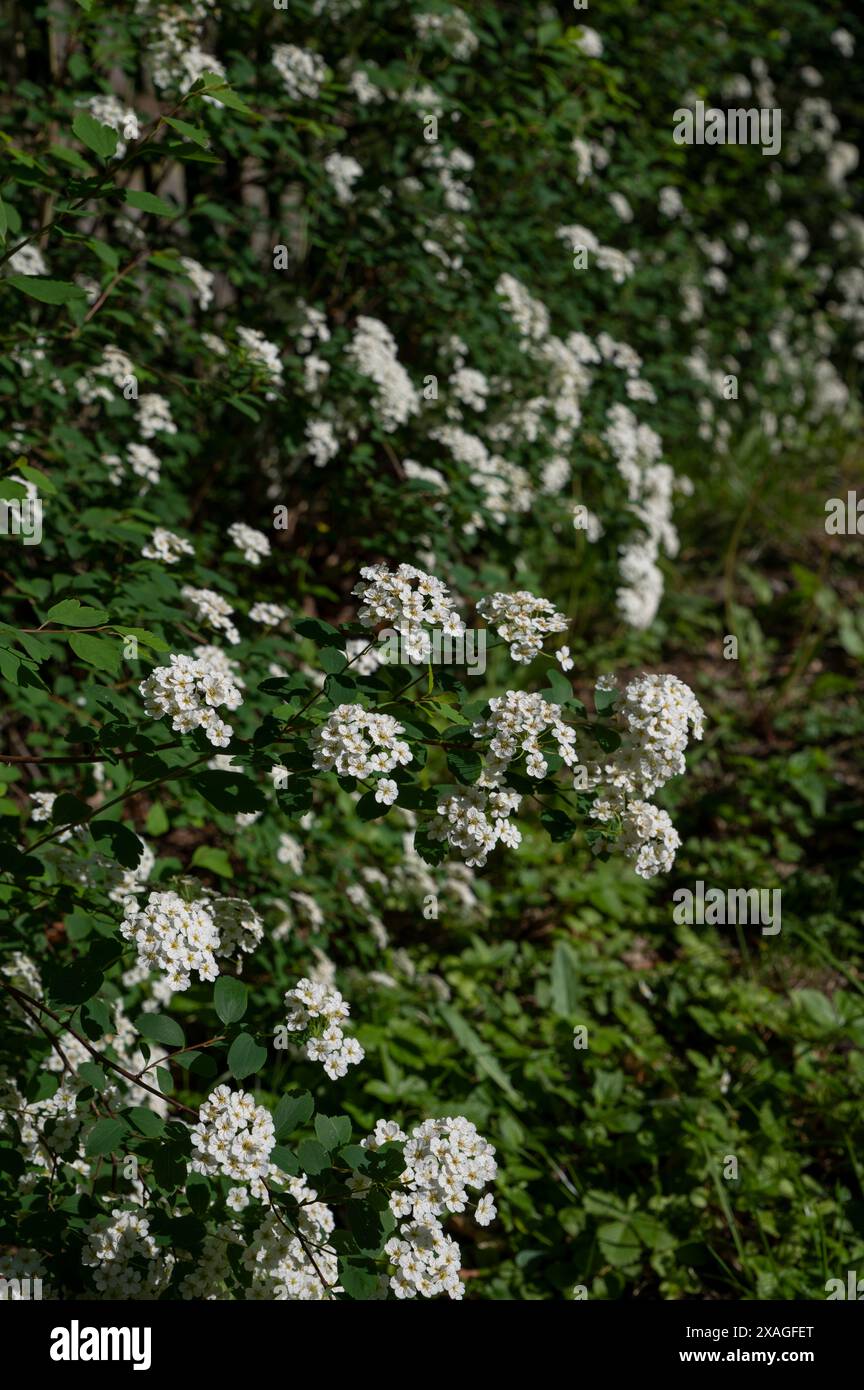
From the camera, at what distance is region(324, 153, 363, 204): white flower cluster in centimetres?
314

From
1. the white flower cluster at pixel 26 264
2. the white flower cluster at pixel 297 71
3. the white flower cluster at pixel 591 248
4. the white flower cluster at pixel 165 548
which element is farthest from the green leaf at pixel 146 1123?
the white flower cluster at pixel 591 248

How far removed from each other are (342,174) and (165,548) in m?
1.50

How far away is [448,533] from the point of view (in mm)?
3189

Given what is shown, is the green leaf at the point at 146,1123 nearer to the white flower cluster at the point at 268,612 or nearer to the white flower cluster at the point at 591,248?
the white flower cluster at the point at 268,612

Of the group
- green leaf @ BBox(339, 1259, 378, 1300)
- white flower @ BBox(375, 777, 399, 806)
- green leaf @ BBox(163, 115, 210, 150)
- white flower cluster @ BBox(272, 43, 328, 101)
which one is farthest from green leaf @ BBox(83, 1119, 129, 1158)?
white flower cluster @ BBox(272, 43, 328, 101)

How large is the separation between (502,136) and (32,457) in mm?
1778

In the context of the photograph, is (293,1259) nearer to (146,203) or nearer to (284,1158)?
(284,1158)

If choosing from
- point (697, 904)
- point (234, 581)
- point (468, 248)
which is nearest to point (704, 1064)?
point (697, 904)

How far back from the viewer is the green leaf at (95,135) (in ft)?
5.82

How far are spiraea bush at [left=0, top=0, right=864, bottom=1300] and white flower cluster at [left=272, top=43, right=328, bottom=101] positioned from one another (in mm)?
10

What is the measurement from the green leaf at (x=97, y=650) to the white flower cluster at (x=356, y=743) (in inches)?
11.6

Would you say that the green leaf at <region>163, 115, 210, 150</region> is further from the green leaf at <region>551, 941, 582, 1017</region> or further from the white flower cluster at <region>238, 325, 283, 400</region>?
the green leaf at <region>551, 941, 582, 1017</region>

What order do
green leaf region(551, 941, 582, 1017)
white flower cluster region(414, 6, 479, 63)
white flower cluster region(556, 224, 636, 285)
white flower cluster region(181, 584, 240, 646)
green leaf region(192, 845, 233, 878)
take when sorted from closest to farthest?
1. white flower cluster region(181, 584, 240, 646)
2. green leaf region(192, 845, 233, 878)
3. green leaf region(551, 941, 582, 1017)
4. white flower cluster region(414, 6, 479, 63)
5. white flower cluster region(556, 224, 636, 285)

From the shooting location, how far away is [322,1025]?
5.59 ft
